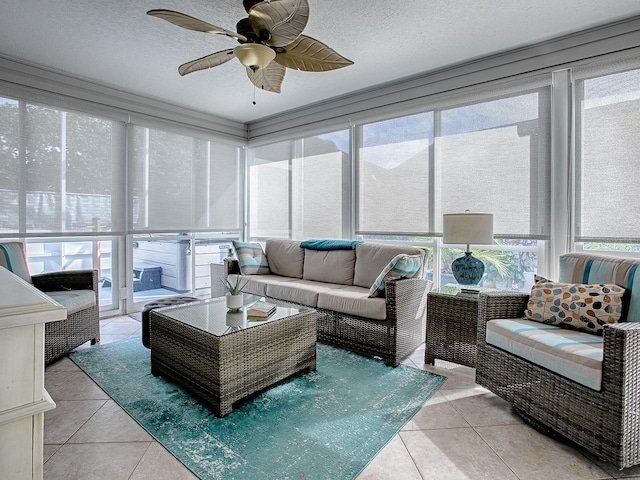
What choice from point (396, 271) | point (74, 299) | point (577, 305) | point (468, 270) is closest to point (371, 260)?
point (396, 271)

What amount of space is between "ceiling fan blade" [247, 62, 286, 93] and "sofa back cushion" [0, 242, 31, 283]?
242cm

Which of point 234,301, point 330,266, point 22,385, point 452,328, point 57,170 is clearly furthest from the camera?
point 330,266

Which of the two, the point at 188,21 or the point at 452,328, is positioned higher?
the point at 188,21

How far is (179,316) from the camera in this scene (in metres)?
2.44

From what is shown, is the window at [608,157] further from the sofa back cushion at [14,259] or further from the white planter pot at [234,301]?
the sofa back cushion at [14,259]

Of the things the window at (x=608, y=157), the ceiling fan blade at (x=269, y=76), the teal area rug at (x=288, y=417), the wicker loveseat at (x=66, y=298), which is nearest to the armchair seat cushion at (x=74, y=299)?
the wicker loveseat at (x=66, y=298)

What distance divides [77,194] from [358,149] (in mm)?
3125

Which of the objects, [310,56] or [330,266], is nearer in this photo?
[310,56]

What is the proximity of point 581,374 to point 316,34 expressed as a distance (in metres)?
2.83

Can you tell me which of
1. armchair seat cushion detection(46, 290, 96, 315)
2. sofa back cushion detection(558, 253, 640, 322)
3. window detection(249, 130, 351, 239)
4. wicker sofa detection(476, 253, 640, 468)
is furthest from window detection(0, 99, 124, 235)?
sofa back cushion detection(558, 253, 640, 322)

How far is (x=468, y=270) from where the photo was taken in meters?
2.90

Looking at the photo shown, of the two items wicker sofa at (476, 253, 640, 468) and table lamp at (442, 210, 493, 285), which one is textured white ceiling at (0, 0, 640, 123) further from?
wicker sofa at (476, 253, 640, 468)

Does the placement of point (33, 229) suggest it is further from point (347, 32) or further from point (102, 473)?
point (347, 32)

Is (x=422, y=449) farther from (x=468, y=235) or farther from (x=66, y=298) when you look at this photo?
(x=66, y=298)
